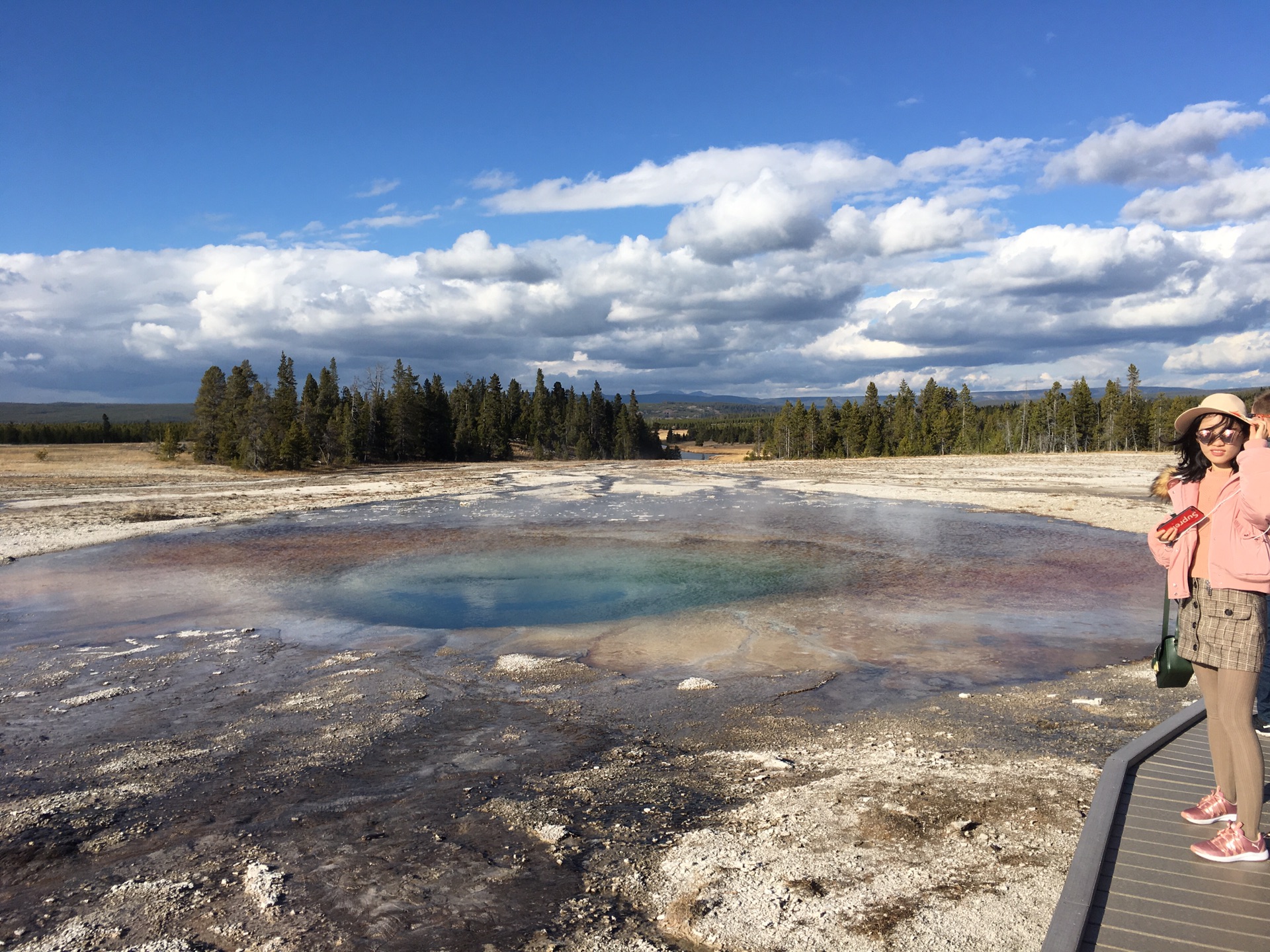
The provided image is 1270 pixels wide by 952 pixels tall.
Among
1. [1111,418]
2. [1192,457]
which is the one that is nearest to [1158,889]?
[1192,457]

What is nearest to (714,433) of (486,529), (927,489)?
(927,489)

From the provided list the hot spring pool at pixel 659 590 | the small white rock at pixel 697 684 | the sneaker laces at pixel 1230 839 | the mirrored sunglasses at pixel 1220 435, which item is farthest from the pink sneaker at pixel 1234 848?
the small white rock at pixel 697 684

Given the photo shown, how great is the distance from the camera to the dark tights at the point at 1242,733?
3.86 meters

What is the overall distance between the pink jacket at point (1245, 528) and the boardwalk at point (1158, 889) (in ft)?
4.55

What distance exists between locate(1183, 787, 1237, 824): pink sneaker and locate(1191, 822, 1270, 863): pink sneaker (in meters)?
0.26

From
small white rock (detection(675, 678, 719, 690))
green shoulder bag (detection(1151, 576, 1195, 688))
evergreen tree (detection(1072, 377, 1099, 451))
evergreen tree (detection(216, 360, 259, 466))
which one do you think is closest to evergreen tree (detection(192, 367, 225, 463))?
evergreen tree (detection(216, 360, 259, 466))

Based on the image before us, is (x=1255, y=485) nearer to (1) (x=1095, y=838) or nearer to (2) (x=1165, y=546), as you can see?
(2) (x=1165, y=546)

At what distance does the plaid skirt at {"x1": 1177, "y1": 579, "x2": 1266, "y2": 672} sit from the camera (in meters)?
3.84

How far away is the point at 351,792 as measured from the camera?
5895 millimetres

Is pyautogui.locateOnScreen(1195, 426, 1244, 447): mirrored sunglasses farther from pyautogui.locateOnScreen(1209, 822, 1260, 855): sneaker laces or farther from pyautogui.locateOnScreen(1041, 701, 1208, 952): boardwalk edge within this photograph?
pyautogui.locateOnScreen(1041, 701, 1208, 952): boardwalk edge

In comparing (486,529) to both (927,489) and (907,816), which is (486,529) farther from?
(927,489)

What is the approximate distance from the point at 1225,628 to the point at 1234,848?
1.08 meters

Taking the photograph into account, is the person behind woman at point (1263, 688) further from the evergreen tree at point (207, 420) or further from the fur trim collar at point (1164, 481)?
the evergreen tree at point (207, 420)

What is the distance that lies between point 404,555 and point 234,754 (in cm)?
1183
